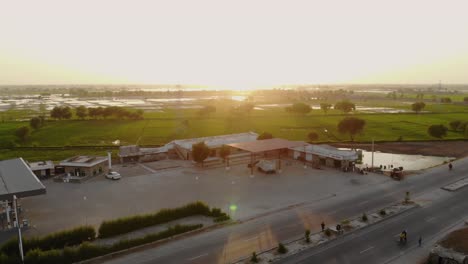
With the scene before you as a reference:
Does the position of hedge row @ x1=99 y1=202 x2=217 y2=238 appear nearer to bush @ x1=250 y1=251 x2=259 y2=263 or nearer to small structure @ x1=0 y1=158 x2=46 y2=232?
small structure @ x1=0 y1=158 x2=46 y2=232

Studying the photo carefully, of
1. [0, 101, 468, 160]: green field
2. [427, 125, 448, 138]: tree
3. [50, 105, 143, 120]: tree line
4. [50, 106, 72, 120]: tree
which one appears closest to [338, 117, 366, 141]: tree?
[0, 101, 468, 160]: green field

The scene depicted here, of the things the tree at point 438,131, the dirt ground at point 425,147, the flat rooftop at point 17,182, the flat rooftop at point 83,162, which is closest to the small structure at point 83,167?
the flat rooftop at point 83,162

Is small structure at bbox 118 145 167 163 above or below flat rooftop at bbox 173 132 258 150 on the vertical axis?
below

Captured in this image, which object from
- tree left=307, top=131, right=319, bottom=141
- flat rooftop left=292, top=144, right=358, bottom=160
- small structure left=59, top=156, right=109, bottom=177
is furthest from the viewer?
tree left=307, top=131, right=319, bottom=141

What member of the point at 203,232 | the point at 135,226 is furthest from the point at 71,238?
the point at 203,232

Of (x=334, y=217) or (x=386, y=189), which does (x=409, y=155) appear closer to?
(x=386, y=189)

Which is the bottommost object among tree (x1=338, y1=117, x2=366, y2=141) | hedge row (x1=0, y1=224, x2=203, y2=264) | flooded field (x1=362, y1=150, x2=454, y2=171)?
flooded field (x1=362, y1=150, x2=454, y2=171)

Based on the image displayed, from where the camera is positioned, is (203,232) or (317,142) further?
(317,142)
